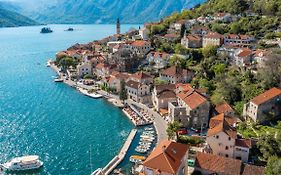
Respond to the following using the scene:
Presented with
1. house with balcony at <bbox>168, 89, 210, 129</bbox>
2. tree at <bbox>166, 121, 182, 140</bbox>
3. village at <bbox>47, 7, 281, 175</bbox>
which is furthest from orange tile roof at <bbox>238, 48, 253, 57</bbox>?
tree at <bbox>166, 121, 182, 140</bbox>

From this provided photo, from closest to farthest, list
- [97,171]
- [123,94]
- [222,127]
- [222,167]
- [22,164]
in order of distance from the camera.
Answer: [222,167] < [97,171] < [22,164] < [222,127] < [123,94]

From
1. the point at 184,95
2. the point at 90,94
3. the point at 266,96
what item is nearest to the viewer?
the point at 266,96

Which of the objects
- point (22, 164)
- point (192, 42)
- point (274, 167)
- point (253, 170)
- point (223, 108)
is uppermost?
point (192, 42)

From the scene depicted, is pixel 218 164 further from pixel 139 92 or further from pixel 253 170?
pixel 139 92

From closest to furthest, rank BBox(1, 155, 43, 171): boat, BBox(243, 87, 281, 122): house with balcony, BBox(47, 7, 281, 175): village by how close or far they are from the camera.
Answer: BBox(47, 7, 281, 175): village, BBox(1, 155, 43, 171): boat, BBox(243, 87, 281, 122): house with balcony

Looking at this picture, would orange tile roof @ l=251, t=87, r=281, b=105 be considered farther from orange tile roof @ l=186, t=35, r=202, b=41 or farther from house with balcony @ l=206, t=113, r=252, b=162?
orange tile roof @ l=186, t=35, r=202, b=41

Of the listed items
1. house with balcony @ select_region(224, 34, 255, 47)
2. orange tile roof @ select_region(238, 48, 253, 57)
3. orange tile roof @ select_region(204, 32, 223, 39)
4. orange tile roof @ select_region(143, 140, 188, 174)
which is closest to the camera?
orange tile roof @ select_region(143, 140, 188, 174)

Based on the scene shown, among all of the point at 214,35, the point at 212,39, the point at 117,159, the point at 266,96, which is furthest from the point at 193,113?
the point at 214,35
